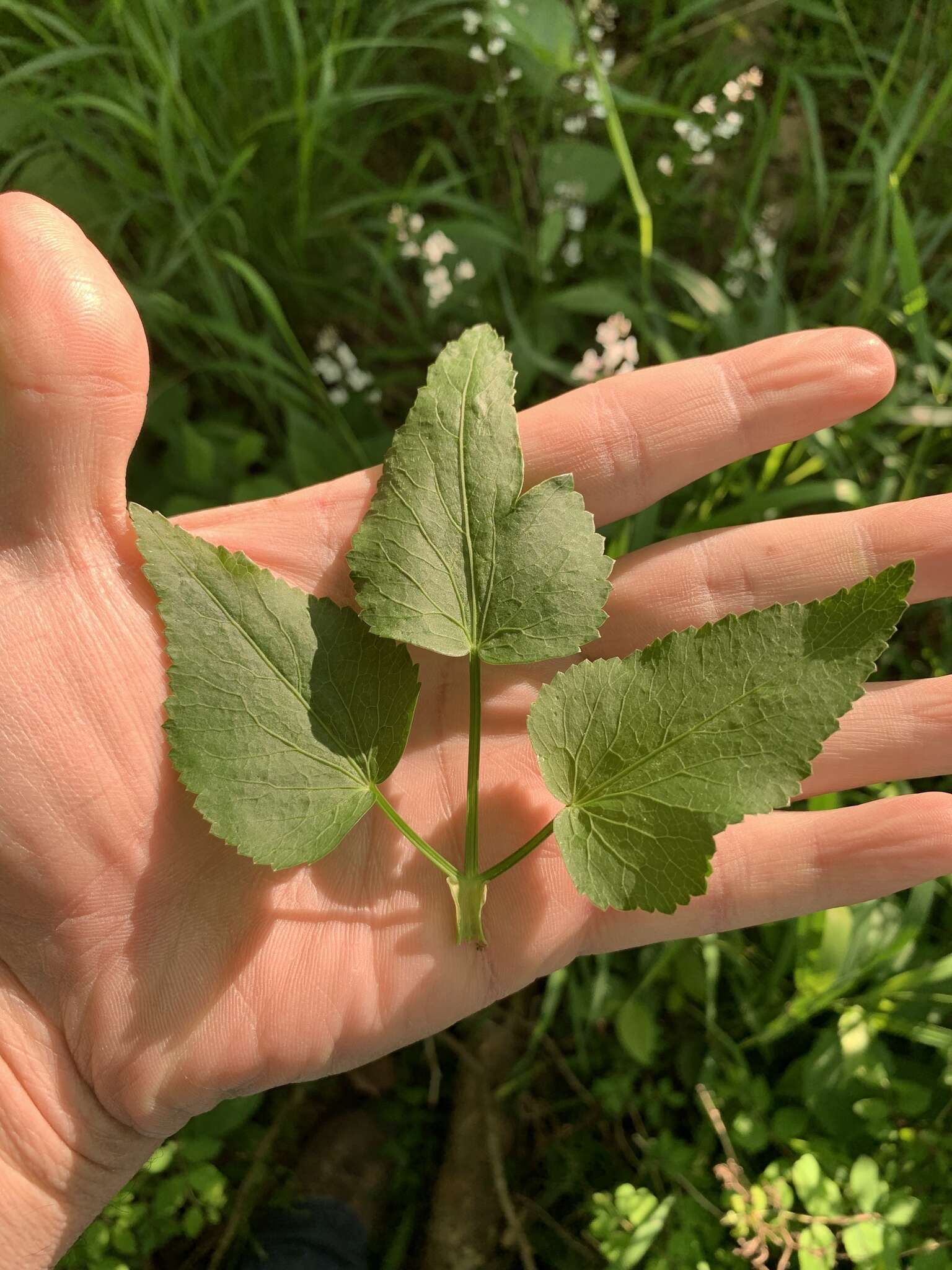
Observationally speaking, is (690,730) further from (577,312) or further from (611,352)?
(577,312)

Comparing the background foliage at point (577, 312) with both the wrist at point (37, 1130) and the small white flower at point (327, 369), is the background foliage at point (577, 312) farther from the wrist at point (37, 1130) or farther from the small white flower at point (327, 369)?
the wrist at point (37, 1130)

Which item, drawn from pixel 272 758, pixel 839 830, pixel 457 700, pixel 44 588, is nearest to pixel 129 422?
pixel 44 588

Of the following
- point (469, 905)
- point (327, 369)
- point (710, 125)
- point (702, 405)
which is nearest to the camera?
point (469, 905)

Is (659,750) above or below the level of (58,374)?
below

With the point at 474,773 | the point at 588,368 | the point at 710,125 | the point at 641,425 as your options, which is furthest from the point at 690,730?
the point at 710,125

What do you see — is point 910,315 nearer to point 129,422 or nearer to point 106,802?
point 129,422

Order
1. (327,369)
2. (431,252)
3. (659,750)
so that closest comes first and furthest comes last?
(659,750)
(431,252)
(327,369)
